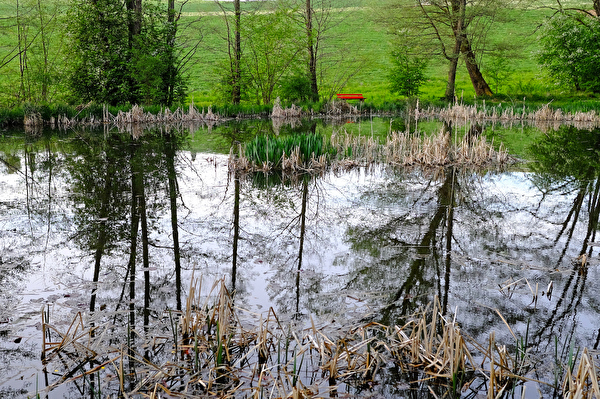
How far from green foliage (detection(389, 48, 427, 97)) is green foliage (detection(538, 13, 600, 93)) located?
20.6ft

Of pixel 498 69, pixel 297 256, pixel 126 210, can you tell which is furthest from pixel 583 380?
pixel 498 69

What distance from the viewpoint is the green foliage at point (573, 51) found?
22.9 m

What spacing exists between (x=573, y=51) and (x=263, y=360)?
26.0 meters

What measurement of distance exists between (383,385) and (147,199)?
4187mm

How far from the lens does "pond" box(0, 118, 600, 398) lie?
2.67m

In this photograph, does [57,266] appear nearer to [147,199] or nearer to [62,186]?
[147,199]

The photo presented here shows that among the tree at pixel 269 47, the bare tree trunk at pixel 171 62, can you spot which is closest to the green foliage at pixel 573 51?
the tree at pixel 269 47

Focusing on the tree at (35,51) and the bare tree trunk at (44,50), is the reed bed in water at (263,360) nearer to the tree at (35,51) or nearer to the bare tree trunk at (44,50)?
the tree at (35,51)

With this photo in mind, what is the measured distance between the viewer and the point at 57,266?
12.1 feet

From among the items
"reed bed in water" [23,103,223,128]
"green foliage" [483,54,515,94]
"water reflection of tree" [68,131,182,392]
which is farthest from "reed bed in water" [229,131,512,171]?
"green foliage" [483,54,515,94]

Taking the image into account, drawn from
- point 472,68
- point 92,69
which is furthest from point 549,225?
point 472,68

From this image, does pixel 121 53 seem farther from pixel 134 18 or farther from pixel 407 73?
pixel 407 73

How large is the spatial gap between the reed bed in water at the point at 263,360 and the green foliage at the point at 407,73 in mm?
23308

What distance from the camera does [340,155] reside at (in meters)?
8.78
